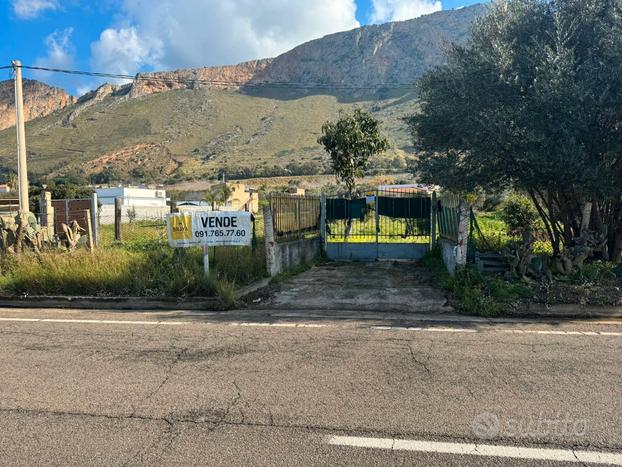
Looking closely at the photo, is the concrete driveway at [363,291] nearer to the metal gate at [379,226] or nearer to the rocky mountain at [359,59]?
the metal gate at [379,226]

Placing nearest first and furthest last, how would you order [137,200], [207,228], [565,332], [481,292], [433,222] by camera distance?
[565,332] → [481,292] → [207,228] → [433,222] → [137,200]

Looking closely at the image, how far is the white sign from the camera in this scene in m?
9.87

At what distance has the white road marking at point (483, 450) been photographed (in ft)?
10.6

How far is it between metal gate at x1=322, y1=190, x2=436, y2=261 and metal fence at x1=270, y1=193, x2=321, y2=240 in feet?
1.23

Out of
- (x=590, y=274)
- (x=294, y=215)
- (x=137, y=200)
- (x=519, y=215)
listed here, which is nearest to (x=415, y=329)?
(x=590, y=274)

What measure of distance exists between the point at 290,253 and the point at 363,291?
3.01 meters

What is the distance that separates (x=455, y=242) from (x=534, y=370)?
5.38 meters

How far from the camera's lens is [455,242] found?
33.2 ft

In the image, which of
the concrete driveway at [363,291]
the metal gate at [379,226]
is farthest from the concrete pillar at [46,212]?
the metal gate at [379,226]

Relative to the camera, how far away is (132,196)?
55.2m

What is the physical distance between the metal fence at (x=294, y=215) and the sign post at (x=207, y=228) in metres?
1.04

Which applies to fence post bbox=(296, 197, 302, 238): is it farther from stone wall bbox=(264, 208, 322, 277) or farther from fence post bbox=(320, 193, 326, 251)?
fence post bbox=(320, 193, 326, 251)

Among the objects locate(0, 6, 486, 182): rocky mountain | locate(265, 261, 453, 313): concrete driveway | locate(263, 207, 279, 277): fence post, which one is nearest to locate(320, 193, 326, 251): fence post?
locate(265, 261, 453, 313): concrete driveway

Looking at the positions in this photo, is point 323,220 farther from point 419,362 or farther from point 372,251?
point 419,362
